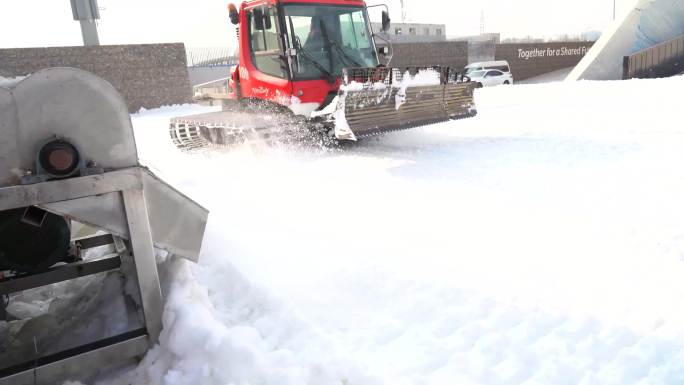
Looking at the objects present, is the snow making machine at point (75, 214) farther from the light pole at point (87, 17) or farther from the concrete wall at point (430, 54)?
the concrete wall at point (430, 54)

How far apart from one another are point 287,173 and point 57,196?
13.2 feet

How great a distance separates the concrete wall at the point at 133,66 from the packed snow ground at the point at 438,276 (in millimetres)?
14902

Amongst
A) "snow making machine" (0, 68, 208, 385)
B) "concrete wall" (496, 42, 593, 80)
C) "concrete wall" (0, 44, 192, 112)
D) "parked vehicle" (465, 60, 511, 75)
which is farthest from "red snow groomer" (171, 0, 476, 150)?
"concrete wall" (496, 42, 593, 80)

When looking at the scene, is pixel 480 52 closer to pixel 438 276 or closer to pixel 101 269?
pixel 438 276

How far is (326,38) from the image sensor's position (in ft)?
22.8

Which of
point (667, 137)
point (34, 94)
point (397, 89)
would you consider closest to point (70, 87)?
point (34, 94)

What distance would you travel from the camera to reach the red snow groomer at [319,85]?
6285 mm

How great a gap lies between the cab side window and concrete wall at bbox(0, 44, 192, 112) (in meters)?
13.1

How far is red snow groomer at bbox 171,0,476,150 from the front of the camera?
629 cm

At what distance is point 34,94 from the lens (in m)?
1.74

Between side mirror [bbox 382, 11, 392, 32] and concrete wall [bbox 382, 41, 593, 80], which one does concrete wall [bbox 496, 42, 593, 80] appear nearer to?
concrete wall [bbox 382, 41, 593, 80]

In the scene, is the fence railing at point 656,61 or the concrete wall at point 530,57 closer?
the fence railing at point 656,61

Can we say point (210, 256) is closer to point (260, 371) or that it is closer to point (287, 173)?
point (260, 371)

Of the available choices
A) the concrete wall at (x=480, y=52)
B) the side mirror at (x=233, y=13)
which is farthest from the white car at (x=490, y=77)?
the side mirror at (x=233, y=13)
